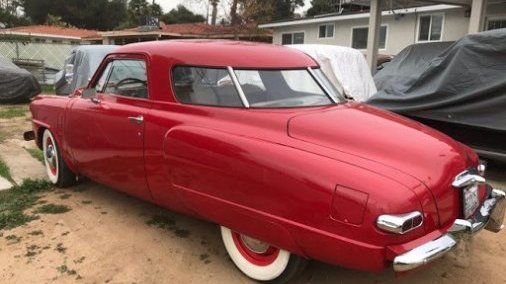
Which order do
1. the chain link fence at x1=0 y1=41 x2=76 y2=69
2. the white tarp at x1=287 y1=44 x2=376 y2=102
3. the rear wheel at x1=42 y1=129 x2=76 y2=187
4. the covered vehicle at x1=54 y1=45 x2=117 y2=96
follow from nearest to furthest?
the rear wheel at x1=42 y1=129 x2=76 y2=187, the white tarp at x1=287 y1=44 x2=376 y2=102, the covered vehicle at x1=54 y1=45 x2=117 y2=96, the chain link fence at x1=0 y1=41 x2=76 y2=69

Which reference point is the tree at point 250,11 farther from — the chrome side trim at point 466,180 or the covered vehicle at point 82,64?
the chrome side trim at point 466,180

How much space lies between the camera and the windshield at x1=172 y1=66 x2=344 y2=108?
3648 mm

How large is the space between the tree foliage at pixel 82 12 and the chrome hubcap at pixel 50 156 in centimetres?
5043

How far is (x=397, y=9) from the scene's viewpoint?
1806 centimetres

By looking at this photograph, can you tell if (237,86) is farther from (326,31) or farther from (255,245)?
(326,31)

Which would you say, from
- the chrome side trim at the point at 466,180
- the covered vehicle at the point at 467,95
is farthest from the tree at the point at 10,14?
the chrome side trim at the point at 466,180

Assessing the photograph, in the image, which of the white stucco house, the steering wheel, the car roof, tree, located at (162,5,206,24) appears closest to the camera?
the car roof

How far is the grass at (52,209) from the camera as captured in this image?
15.9ft

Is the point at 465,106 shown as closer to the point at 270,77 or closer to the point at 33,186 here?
the point at 270,77

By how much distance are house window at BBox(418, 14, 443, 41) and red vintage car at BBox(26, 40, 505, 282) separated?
1470 cm

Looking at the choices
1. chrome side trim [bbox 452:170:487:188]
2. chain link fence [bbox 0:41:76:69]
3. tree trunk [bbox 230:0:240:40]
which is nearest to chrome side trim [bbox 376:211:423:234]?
chrome side trim [bbox 452:170:487:188]

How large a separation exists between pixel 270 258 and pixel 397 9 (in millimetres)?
16551

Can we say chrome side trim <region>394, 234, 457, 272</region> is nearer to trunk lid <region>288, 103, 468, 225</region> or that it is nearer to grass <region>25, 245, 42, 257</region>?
trunk lid <region>288, 103, 468, 225</region>

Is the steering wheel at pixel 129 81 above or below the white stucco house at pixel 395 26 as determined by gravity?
below
